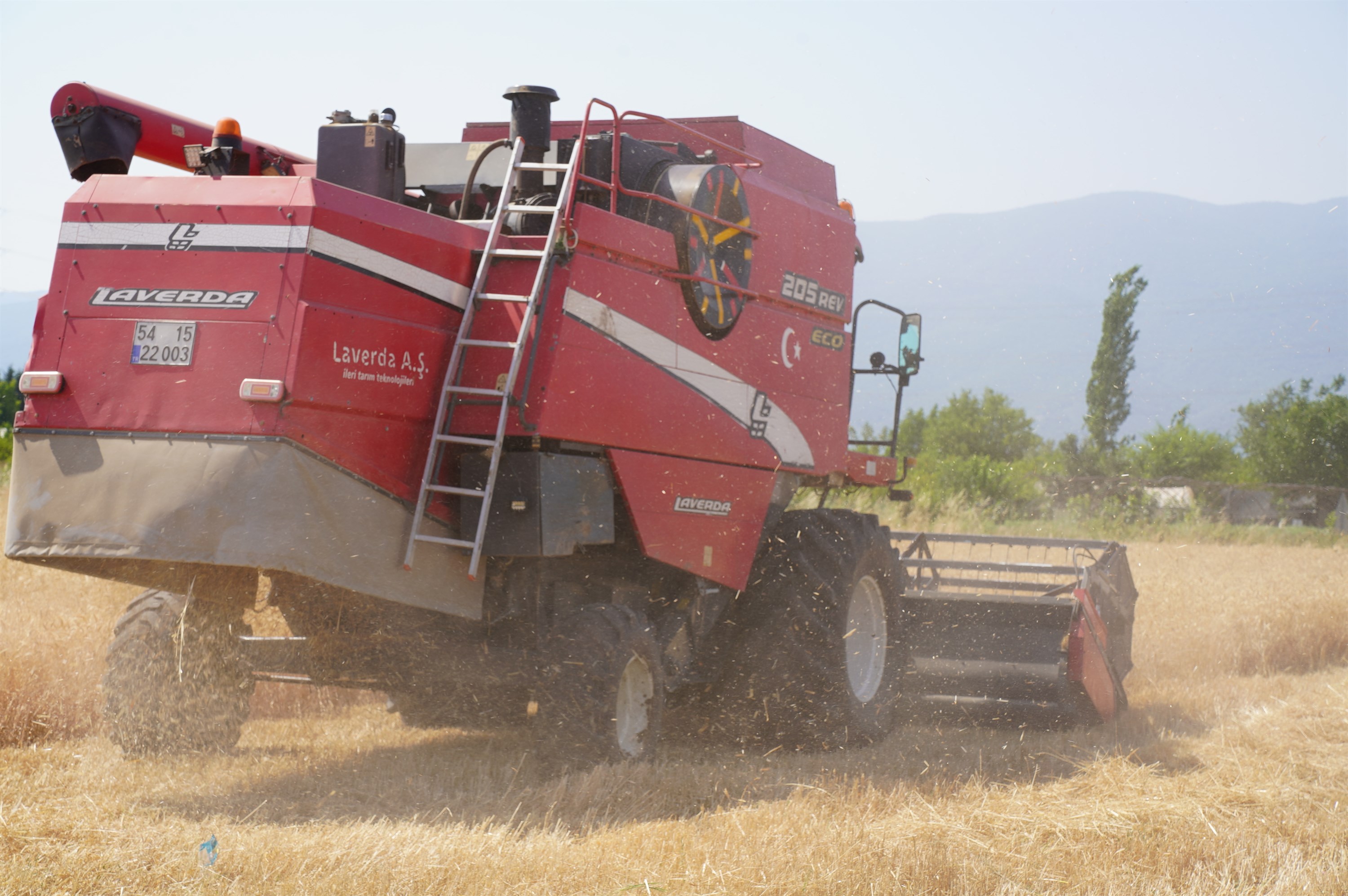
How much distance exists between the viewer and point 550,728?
524cm

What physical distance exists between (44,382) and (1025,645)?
5.69m

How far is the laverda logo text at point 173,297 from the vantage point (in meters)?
4.73

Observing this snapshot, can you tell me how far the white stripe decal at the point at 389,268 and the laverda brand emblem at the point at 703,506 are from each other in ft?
4.63

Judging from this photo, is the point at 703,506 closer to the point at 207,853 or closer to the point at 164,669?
the point at 164,669

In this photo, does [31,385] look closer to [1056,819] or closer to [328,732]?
[328,732]

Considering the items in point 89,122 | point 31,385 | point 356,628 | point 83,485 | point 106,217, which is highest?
point 89,122

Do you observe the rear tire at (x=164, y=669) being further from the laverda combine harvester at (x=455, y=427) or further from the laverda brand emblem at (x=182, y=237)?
the laverda brand emblem at (x=182, y=237)

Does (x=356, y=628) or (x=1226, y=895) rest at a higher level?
(x=356, y=628)

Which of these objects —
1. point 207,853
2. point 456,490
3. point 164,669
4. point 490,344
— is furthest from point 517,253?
point 207,853

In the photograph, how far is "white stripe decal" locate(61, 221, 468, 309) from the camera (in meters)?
4.74

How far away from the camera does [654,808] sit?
5039 mm

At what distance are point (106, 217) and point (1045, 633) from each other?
5.74 meters

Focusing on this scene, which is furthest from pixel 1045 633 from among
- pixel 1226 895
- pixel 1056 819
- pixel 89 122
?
pixel 89 122

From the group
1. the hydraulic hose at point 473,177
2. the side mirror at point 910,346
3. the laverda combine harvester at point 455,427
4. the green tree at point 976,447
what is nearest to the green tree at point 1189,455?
the green tree at point 976,447
